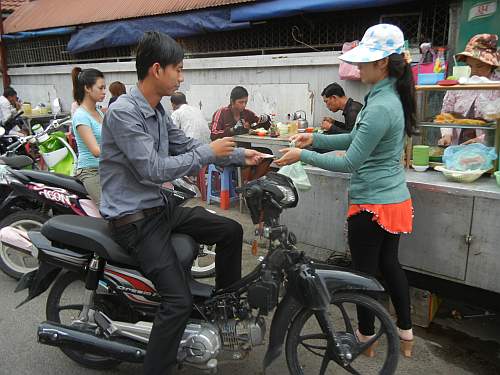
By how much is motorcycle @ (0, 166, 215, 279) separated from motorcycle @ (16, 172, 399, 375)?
3.08ft

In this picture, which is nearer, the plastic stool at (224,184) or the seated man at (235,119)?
the plastic stool at (224,184)

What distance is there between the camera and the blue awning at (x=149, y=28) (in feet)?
23.6

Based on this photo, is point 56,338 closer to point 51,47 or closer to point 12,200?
point 12,200

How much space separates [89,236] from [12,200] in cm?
218

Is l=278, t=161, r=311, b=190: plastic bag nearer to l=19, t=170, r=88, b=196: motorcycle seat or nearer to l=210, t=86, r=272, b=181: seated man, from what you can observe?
l=19, t=170, r=88, b=196: motorcycle seat

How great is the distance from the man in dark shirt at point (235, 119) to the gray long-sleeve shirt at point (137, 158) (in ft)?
12.6

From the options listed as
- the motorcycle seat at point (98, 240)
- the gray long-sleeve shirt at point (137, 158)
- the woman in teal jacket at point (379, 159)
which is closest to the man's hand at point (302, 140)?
the woman in teal jacket at point (379, 159)

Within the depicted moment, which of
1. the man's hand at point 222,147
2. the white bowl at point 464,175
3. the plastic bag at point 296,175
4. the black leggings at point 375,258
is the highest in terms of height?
the man's hand at point 222,147

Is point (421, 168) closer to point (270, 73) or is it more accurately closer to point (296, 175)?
point (296, 175)

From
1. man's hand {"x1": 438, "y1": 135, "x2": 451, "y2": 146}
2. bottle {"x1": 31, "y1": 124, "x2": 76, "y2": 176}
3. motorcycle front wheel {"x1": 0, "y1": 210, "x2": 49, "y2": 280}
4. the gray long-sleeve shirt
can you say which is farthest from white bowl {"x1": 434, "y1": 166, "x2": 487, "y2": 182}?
bottle {"x1": 31, "y1": 124, "x2": 76, "y2": 176}

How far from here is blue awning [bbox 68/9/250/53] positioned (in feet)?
23.6

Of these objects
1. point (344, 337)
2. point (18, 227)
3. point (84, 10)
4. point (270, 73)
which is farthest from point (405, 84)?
point (84, 10)

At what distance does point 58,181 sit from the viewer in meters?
3.75

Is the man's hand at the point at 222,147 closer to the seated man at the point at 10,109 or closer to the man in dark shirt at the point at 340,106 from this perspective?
the man in dark shirt at the point at 340,106
